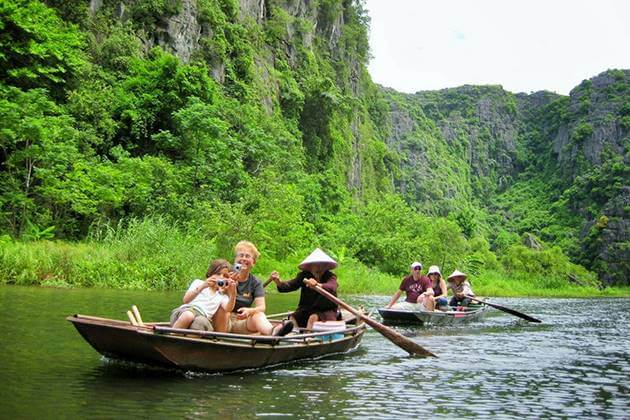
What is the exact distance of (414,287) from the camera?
13.6 m

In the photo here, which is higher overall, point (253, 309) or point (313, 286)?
point (313, 286)

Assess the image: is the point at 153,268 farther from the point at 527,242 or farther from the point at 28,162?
the point at 527,242

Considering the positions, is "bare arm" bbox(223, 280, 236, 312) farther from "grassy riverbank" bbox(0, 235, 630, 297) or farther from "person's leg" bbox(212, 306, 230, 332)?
"grassy riverbank" bbox(0, 235, 630, 297)

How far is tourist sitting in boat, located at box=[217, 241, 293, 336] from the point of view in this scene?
23.0ft

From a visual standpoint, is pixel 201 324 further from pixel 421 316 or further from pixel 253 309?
pixel 421 316

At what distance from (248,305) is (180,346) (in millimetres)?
1416

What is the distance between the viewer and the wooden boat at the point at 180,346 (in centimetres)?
599

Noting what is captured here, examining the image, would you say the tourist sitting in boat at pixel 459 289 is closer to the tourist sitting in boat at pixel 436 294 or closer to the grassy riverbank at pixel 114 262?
the tourist sitting in boat at pixel 436 294

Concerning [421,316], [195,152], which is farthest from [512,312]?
[195,152]

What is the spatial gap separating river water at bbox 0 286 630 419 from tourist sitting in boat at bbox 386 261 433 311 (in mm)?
2729

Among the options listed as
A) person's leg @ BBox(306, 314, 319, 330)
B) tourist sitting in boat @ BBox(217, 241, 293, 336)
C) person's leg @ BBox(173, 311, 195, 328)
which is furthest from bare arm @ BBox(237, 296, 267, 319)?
person's leg @ BBox(306, 314, 319, 330)

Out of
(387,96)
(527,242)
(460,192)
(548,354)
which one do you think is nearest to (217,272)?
(548,354)

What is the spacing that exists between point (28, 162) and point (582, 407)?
56.7 feet

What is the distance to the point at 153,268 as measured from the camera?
55.9ft
